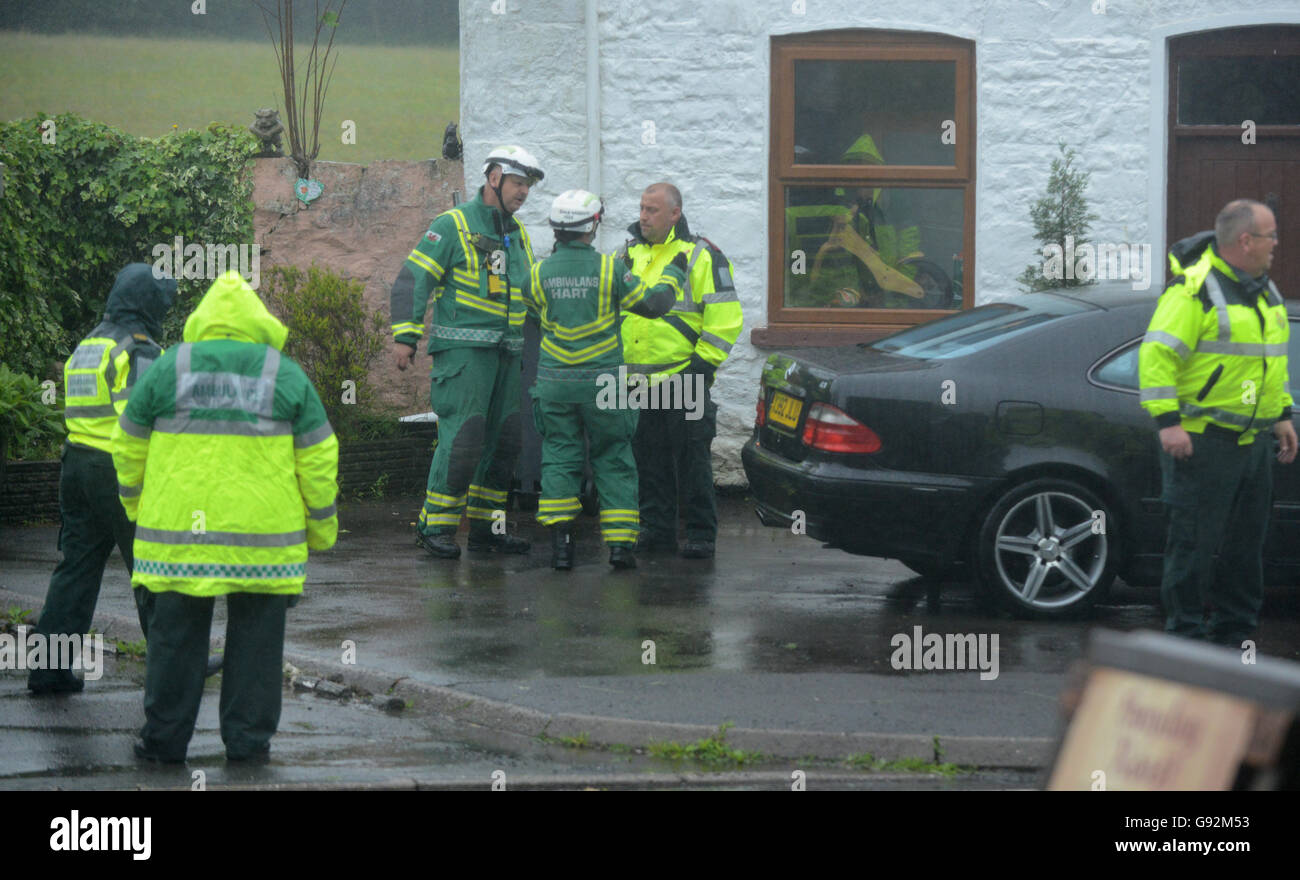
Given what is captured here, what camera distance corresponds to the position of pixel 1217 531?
24.3ft

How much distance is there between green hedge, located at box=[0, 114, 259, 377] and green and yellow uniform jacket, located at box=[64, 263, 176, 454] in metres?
→ 6.53

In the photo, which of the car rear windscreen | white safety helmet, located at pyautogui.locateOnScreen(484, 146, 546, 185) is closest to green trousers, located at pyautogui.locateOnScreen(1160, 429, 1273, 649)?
the car rear windscreen

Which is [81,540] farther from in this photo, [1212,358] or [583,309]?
[1212,358]

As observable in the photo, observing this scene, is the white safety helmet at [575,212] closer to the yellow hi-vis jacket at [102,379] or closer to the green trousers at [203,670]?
the yellow hi-vis jacket at [102,379]

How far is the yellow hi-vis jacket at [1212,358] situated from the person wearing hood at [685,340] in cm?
310

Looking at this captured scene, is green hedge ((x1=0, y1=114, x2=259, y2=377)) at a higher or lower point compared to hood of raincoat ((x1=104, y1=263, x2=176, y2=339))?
higher

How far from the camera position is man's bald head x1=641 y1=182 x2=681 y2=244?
9.94 meters

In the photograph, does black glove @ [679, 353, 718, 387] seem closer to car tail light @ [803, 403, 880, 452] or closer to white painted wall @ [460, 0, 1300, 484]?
car tail light @ [803, 403, 880, 452]

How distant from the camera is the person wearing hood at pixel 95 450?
679 cm

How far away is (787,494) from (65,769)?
3920mm

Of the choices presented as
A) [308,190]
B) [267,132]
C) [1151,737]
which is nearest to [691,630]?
[1151,737]

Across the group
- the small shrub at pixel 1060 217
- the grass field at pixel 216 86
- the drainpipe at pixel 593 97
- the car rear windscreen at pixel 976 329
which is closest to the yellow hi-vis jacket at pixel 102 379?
the car rear windscreen at pixel 976 329

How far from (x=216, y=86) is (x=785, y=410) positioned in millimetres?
12565
